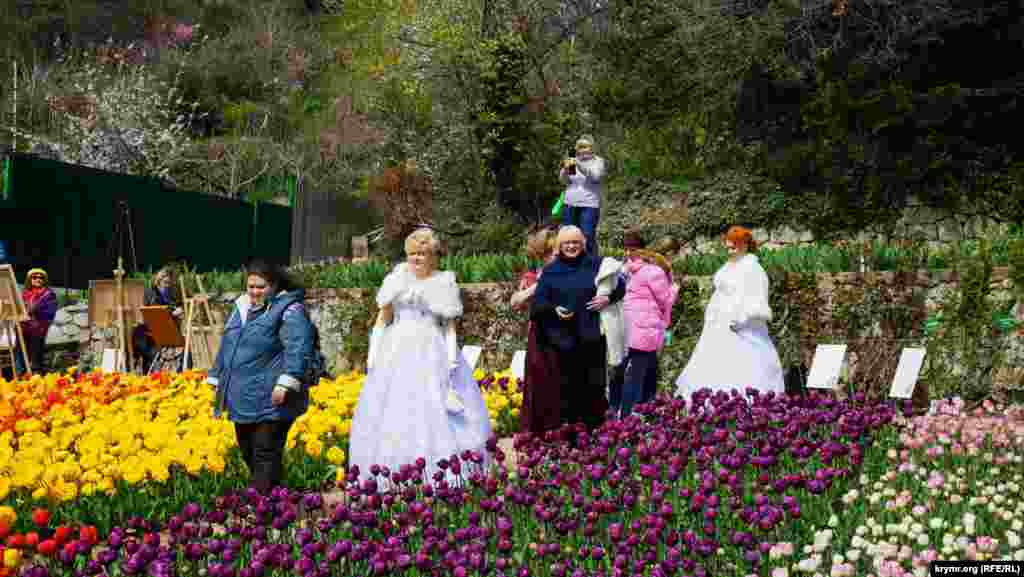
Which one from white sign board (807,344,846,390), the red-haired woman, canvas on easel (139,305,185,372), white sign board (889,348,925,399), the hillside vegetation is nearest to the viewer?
white sign board (889,348,925,399)

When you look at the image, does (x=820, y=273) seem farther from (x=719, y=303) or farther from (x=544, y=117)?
(x=544, y=117)

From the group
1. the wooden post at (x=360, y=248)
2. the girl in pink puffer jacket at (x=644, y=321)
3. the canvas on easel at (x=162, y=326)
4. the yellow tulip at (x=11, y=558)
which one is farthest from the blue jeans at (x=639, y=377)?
the wooden post at (x=360, y=248)

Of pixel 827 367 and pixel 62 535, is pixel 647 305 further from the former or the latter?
pixel 62 535

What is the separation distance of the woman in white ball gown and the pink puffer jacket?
2.07m

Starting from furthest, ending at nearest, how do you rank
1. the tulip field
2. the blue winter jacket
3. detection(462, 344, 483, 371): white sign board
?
detection(462, 344, 483, 371): white sign board
the blue winter jacket
the tulip field

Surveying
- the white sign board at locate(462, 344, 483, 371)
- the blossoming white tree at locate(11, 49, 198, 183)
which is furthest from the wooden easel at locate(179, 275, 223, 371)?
the blossoming white tree at locate(11, 49, 198, 183)

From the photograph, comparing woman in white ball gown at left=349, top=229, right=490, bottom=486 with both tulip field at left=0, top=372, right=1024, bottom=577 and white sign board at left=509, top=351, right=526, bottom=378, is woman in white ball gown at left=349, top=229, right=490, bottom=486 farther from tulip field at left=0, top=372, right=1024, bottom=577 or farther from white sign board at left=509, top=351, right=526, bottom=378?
white sign board at left=509, top=351, right=526, bottom=378

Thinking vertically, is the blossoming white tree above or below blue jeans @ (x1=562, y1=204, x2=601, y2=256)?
above

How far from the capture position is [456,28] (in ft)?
69.3

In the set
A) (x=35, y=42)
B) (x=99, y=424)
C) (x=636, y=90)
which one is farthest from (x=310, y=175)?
(x=99, y=424)

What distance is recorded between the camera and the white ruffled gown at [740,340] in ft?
29.7

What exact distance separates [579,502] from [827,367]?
14.1ft

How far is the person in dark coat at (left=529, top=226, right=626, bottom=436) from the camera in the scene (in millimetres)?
7668

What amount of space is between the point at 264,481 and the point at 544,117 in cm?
1519
